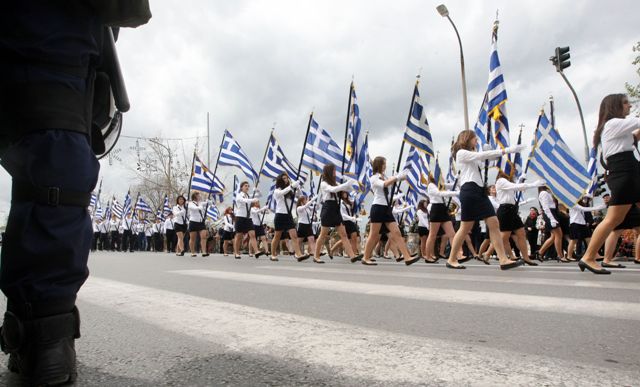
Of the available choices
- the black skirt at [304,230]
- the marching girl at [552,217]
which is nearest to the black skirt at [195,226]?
the black skirt at [304,230]

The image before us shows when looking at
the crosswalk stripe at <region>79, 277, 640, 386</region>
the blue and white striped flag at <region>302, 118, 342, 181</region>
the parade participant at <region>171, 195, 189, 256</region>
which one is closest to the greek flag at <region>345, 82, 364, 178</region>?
the blue and white striped flag at <region>302, 118, 342, 181</region>

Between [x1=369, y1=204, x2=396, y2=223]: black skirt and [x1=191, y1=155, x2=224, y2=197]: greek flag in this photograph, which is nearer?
[x1=369, y1=204, x2=396, y2=223]: black skirt

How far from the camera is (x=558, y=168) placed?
10859mm

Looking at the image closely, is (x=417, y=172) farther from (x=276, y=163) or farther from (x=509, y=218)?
(x=509, y=218)

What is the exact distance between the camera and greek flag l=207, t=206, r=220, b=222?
24161 millimetres

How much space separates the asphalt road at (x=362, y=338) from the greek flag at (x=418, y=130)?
795 cm

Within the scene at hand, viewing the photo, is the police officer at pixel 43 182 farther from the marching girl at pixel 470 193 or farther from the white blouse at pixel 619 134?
the marching girl at pixel 470 193

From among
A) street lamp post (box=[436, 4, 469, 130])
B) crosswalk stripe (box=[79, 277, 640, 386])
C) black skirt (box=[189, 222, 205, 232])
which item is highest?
street lamp post (box=[436, 4, 469, 130])

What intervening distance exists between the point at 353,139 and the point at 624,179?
914cm

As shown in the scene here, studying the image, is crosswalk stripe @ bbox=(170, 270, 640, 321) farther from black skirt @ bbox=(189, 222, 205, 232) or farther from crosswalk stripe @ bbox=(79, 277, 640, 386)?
black skirt @ bbox=(189, 222, 205, 232)

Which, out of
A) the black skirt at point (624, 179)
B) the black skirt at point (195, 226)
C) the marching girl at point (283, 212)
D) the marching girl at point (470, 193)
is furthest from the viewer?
the black skirt at point (195, 226)

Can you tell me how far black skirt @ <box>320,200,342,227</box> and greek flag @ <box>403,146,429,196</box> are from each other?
4.32 m

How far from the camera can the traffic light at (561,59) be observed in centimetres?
1844

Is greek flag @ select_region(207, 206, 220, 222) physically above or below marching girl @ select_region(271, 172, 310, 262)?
above
